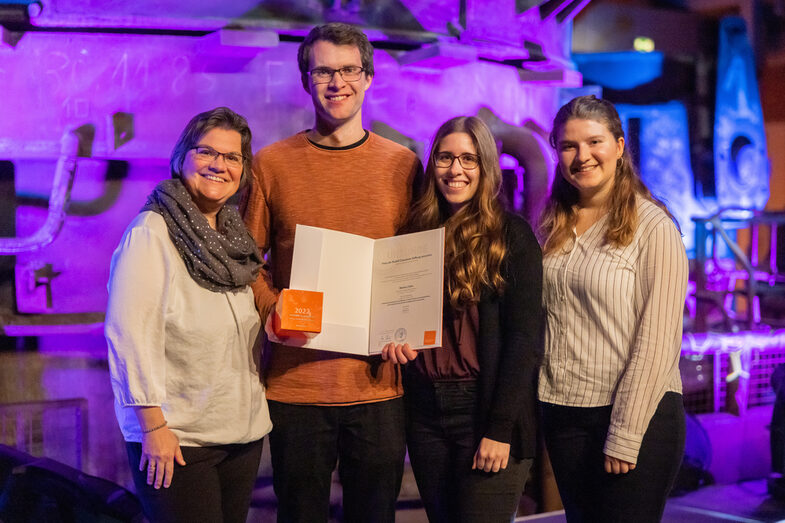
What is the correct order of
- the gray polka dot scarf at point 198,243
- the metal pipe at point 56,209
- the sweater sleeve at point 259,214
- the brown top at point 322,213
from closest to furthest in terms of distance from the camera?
the gray polka dot scarf at point 198,243
the brown top at point 322,213
the sweater sleeve at point 259,214
the metal pipe at point 56,209

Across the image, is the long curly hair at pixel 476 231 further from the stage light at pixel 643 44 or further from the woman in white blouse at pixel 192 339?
the stage light at pixel 643 44

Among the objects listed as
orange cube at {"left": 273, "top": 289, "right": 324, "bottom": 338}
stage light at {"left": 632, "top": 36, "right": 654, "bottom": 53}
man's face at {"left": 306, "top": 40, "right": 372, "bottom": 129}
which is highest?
stage light at {"left": 632, "top": 36, "right": 654, "bottom": 53}

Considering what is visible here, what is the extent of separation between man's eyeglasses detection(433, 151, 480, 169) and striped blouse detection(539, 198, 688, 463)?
0.45 metres

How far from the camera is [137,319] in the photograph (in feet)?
6.47

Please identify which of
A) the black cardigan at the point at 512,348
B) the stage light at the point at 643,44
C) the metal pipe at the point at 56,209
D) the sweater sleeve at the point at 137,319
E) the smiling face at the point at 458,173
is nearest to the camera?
the sweater sleeve at the point at 137,319

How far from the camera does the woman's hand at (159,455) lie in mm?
2004

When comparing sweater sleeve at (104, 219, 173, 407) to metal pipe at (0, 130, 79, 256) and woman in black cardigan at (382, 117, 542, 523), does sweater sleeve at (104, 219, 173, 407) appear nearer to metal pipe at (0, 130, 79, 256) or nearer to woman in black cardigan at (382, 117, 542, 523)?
woman in black cardigan at (382, 117, 542, 523)

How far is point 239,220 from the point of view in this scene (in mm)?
2336

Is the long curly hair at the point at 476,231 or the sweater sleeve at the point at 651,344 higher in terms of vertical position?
the long curly hair at the point at 476,231

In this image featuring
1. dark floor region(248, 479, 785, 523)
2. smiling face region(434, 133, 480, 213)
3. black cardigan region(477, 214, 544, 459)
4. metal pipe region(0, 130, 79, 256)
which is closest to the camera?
black cardigan region(477, 214, 544, 459)

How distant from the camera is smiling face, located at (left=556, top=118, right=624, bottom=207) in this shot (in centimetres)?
229

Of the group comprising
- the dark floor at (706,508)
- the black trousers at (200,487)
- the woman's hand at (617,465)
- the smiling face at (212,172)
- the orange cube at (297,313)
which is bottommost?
the dark floor at (706,508)

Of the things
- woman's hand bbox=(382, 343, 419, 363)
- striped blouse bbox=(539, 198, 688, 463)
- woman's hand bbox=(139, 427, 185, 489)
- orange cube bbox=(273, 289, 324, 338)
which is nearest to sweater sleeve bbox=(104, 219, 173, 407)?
woman's hand bbox=(139, 427, 185, 489)

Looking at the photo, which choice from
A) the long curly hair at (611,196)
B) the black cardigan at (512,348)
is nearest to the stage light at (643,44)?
the long curly hair at (611,196)
